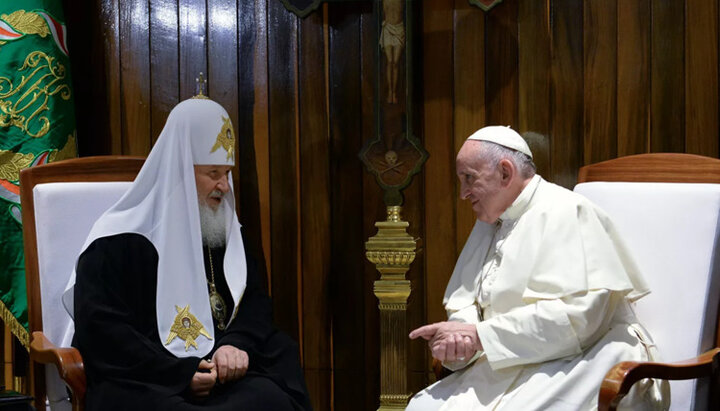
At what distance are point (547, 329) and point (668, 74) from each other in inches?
65.4

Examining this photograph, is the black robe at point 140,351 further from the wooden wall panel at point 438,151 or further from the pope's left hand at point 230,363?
the wooden wall panel at point 438,151

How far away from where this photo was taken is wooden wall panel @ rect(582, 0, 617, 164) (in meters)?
3.82

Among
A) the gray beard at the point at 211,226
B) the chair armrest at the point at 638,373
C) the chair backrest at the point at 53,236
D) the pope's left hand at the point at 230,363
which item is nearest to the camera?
the chair armrest at the point at 638,373

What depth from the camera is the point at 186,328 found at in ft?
10.3

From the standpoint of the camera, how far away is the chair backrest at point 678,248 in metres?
2.97

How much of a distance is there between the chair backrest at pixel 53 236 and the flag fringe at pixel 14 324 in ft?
1.51

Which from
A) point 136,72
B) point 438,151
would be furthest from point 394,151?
point 136,72

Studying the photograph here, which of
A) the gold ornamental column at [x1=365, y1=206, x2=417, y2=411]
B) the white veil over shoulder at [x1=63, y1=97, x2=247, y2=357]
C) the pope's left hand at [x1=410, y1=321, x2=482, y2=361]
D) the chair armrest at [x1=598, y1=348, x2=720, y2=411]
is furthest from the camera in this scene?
the gold ornamental column at [x1=365, y1=206, x2=417, y2=411]

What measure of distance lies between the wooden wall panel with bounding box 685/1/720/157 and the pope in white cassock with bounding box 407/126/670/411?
1081 mm

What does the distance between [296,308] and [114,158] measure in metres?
1.24

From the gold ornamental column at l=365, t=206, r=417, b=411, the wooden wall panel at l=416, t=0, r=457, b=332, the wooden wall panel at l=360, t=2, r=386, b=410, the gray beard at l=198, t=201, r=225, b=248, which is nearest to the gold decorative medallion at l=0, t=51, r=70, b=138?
the gray beard at l=198, t=201, r=225, b=248

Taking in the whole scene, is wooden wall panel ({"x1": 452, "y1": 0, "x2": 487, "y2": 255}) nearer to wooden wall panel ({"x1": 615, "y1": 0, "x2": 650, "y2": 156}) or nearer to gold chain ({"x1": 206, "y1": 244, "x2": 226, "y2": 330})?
wooden wall panel ({"x1": 615, "y1": 0, "x2": 650, "y2": 156})

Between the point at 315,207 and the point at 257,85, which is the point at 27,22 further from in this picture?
the point at 315,207

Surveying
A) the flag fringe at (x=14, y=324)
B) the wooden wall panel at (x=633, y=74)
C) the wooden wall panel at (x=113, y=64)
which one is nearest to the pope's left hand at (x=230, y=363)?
the flag fringe at (x=14, y=324)
